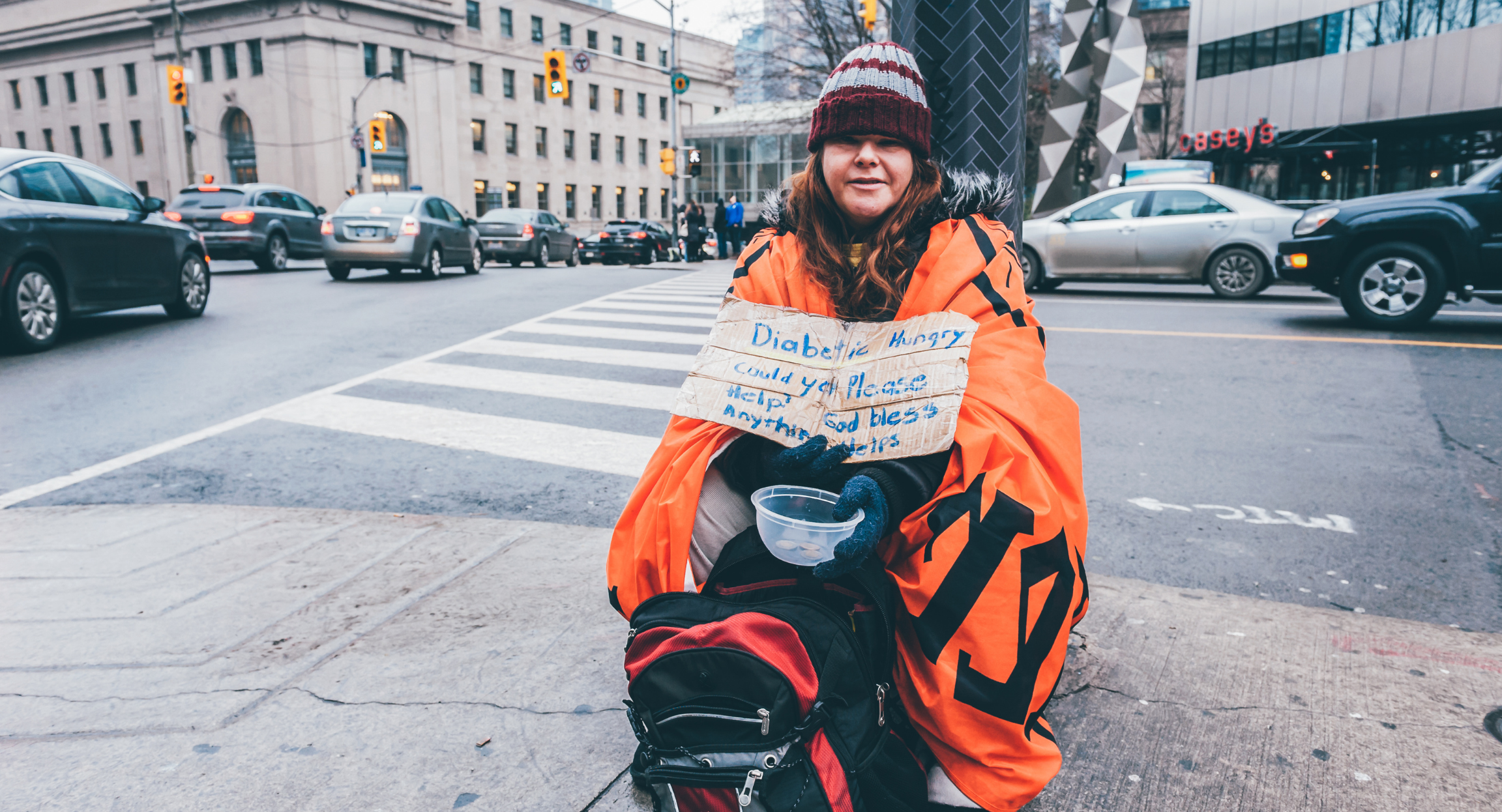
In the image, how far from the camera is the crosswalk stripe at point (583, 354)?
785cm

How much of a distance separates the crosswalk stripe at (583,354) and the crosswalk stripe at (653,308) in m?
2.92

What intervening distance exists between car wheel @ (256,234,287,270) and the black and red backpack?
18030 millimetres

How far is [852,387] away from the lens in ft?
7.12

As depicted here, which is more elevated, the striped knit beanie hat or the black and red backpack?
the striped knit beanie hat

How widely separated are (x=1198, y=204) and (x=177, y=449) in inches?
459

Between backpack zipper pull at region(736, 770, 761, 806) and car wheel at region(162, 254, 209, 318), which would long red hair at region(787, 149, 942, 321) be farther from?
car wheel at region(162, 254, 209, 318)

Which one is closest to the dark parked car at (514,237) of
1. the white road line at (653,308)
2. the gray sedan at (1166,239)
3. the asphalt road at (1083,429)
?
the white road line at (653,308)

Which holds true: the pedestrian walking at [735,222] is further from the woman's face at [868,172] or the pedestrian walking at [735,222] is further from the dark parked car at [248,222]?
the woman's face at [868,172]

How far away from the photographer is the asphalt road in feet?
12.2

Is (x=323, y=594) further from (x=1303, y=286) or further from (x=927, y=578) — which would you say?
(x=1303, y=286)

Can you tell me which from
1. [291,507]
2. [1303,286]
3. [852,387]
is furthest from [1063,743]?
[1303,286]

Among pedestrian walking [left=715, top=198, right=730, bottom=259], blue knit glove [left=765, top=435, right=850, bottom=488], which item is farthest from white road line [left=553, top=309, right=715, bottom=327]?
pedestrian walking [left=715, top=198, right=730, bottom=259]

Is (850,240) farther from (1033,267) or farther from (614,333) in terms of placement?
(1033,267)

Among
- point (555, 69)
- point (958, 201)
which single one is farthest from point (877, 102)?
point (555, 69)
